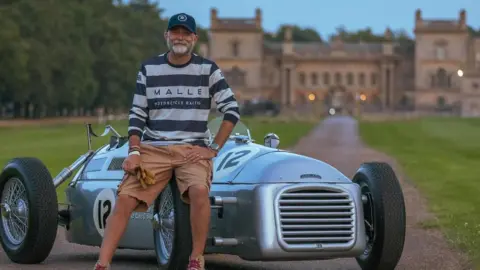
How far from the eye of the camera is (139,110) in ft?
30.1

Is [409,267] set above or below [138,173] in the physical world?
below

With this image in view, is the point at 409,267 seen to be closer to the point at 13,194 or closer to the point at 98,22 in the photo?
the point at 13,194

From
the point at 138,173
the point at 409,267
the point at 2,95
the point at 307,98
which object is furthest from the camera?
the point at 307,98

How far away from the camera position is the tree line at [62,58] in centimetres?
8150

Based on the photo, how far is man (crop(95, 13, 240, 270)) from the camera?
29.6ft

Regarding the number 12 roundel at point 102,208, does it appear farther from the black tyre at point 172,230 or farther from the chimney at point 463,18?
the chimney at point 463,18

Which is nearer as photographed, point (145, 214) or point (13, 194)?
point (145, 214)

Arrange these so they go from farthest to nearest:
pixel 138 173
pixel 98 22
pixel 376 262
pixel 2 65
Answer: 1. pixel 98 22
2. pixel 2 65
3. pixel 376 262
4. pixel 138 173

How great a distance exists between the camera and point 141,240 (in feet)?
34.4

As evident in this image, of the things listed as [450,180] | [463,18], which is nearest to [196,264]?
[450,180]

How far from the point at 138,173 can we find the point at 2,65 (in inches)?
2823

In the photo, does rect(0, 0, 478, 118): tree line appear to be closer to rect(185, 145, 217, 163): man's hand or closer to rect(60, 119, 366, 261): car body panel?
rect(60, 119, 366, 261): car body panel

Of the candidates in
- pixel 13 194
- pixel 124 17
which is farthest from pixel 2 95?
pixel 13 194

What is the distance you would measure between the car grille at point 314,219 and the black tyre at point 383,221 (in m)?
0.45
